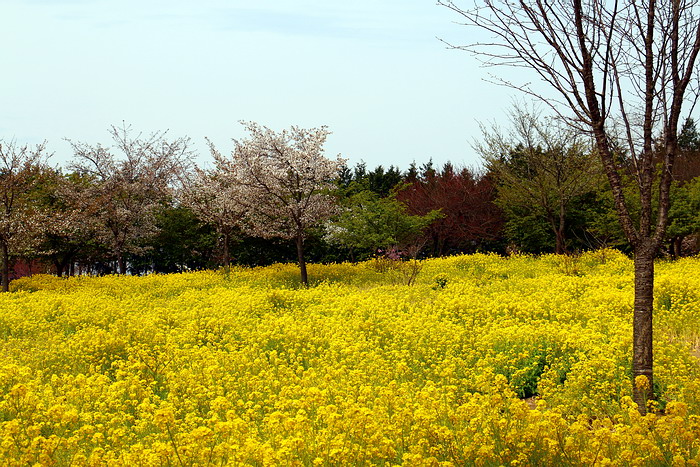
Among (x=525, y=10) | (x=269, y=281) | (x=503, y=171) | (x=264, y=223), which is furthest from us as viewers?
(x=503, y=171)

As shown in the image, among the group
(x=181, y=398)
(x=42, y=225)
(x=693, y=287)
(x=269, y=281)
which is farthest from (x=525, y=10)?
(x=42, y=225)

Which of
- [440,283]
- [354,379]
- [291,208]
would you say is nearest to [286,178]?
[291,208]

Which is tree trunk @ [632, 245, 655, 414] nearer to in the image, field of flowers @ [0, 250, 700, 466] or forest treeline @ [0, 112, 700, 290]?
field of flowers @ [0, 250, 700, 466]

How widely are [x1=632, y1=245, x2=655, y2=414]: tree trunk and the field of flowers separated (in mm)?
417

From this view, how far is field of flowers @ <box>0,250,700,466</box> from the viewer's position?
4.96 m

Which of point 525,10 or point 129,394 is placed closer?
point 525,10

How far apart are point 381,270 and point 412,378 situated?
16.5m

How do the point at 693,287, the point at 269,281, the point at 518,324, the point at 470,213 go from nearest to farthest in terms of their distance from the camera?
the point at 518,324 → the point at 693,287 → the point at 269,281 → the point at 470,213

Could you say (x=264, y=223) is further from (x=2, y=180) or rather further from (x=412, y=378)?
(x=412, y=378)

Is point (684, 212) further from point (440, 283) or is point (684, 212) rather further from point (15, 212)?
point (15, 212)

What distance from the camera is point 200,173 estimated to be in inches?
1148

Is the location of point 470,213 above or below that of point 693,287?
above

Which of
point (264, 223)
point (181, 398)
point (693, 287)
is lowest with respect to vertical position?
point (181, 398)

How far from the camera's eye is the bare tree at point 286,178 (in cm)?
2256
